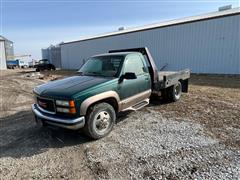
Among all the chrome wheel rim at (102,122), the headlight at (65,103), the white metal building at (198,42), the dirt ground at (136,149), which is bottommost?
the dirt ground at (136,149)

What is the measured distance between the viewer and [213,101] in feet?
22.3

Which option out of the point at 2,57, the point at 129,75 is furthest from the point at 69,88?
the point at 2,57

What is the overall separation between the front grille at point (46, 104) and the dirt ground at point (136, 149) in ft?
2.38

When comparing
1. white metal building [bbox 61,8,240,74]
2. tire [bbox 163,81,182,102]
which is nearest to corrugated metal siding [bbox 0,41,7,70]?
white metal building [bbox 61,8,240,74]

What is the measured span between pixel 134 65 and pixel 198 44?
1181cm

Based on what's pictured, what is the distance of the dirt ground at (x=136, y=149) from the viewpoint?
297 centimetres

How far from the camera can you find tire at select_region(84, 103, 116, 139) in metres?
3.87

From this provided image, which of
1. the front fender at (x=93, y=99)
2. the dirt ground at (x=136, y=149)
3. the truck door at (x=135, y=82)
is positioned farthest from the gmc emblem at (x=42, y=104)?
the truck door at (x=135, y=82)

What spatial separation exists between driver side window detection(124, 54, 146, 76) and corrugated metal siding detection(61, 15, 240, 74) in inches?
429

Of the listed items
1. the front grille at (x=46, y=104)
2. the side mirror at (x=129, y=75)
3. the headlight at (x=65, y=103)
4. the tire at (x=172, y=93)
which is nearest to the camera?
the headlight at (x=65, y=103)

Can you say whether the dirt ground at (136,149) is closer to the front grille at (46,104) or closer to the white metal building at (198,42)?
the front grille at (46,104)

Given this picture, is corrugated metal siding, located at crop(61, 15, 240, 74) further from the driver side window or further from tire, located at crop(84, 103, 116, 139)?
tire, located at crop(84, 103, 116, 139)

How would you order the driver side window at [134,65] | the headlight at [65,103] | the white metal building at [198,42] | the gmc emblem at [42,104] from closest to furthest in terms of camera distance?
the headlight at [65,103]
the gmc emblem at [42,104]
the driver side window at [134,65]
the white metal building at [198,42]

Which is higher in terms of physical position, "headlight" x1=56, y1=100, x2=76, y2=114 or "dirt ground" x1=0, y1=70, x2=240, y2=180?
"headlight" x1=56, y1=100, x2=76, y2=114
